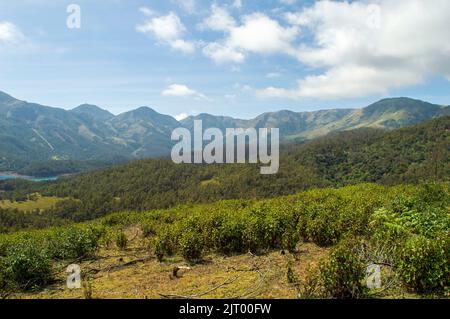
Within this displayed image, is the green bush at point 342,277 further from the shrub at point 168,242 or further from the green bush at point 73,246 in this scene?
the green bush at point 73,246

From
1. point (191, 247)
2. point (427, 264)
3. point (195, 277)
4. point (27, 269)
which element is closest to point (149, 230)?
point (191, 247)

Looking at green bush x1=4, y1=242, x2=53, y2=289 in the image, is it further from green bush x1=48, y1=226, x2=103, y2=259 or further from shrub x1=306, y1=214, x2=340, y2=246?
shrub x1=306, y1=214, x2=340, y2=246

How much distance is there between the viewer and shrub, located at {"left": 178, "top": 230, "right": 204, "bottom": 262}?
14.1 metres

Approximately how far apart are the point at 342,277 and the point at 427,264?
6.71 feet

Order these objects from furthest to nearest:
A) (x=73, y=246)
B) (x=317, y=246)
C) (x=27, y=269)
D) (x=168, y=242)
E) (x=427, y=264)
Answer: (x=73, y=246) → (x=168, y=242) → (x=317, y=246) → (x=27, y=269) → (x=427, y=264)

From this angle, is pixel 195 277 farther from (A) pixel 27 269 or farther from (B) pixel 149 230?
(B) pixel 149 230

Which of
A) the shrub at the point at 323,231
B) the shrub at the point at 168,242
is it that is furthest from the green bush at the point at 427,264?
the shrub at the point at 168,242

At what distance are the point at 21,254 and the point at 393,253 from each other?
12.3 metres

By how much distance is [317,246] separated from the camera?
47.4 feet

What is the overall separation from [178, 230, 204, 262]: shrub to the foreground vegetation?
42 mm

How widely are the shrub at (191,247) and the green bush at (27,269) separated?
504cm

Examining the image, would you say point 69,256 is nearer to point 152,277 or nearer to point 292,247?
point 152,277

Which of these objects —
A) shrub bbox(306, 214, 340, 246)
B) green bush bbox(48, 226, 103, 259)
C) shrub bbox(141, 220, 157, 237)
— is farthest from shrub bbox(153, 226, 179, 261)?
shrub bbox(141, 220, 157, 237)
